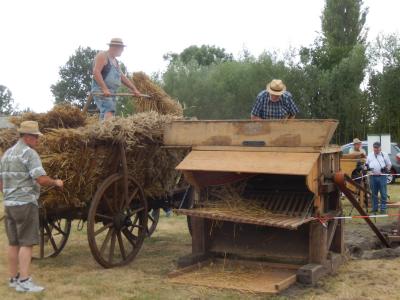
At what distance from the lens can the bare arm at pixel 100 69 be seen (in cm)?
725

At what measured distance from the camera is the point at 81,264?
279 inches

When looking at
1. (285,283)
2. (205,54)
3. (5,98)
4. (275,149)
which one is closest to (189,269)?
(285,283)

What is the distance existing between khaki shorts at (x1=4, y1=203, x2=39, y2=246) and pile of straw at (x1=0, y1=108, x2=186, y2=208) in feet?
1.69

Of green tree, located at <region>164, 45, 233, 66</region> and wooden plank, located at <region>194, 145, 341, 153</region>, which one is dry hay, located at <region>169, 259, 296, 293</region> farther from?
green tree, located at <region>164, 45, 233, 66</region>

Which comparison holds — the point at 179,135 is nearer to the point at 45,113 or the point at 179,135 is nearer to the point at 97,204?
the point at 97,204

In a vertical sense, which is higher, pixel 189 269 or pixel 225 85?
pixel 225 85

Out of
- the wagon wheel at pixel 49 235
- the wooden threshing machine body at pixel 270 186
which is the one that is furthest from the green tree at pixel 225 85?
the wooden threshing machine body at pixel 270 186

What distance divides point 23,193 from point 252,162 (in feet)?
7.75

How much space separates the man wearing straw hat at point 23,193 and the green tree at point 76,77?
138ft

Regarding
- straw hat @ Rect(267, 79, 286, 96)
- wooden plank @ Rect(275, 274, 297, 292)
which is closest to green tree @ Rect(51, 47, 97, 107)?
straw hat @ Rect(267, 79, 286, 96)

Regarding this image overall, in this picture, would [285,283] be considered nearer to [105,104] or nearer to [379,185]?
[105,104]

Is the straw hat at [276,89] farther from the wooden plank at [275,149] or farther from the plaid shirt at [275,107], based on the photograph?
the wooden plank at [275,149]

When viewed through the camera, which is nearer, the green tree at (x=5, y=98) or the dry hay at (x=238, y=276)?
the dry hay at (x=238, y=276)

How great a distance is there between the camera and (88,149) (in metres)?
6.30
